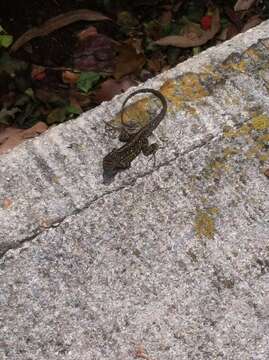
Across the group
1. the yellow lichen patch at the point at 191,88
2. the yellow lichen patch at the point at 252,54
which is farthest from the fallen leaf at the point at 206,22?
the yellow lichen patch at the point at 191,88

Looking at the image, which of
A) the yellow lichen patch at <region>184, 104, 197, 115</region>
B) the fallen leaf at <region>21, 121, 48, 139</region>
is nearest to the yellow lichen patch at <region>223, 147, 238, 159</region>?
the yellow lichen patch at <region>184, 104, 197, 115</region>

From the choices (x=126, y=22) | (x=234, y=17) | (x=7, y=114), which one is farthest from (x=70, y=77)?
(x=234, y=17)

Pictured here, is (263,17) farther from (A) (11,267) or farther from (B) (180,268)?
(A) (11,267)

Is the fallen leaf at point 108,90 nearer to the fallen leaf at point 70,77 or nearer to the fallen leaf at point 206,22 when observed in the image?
the fallen leaf at point 70,77

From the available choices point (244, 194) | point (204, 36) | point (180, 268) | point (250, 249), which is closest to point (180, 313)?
point (180, 268)

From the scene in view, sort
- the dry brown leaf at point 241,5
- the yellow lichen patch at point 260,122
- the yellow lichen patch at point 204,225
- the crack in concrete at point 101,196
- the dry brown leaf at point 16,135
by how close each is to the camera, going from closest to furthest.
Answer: the crack in concrete at point 101,196
the yellow lichen patch at point 204,225
the yellow lichen patch at point 260,122
the dry brown leaf at point 16,135
the dry brown leaf at point 241,5

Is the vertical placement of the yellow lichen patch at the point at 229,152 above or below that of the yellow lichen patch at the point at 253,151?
above

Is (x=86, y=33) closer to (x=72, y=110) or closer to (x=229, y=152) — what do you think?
(x=72, y=110)
